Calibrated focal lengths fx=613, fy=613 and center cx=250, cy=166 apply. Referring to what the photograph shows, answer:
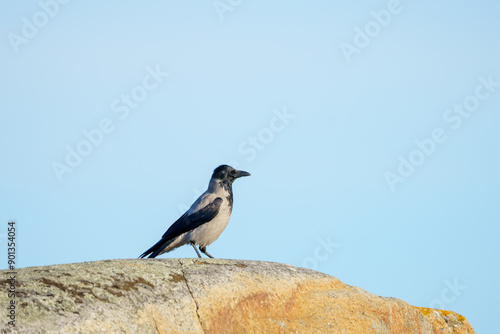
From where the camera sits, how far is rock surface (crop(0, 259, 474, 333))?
22.2 feet

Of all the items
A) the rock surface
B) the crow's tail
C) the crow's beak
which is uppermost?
the crow's beak

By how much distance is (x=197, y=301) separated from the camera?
25.3 ft

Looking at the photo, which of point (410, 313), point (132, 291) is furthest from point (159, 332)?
point (410, 313)

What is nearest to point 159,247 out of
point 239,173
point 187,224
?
point 187,224

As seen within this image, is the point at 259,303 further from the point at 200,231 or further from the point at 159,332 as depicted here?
the point at 200,231

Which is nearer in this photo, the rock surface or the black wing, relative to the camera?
the rock surface

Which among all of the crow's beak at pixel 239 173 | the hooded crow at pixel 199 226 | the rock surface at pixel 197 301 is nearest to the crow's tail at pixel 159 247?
the hooded crow at pixel 199 226

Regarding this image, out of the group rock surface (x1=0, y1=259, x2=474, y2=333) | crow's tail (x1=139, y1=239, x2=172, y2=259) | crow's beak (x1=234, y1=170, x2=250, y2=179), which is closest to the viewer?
rock surface (x1=0, y1=259, x2=474, y2=333)

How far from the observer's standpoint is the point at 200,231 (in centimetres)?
1198

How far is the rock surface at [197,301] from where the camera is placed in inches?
266

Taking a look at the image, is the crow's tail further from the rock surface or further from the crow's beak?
the rock surface

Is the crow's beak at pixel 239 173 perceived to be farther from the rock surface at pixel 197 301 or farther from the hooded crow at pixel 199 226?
the rock surface at pixel 197 301

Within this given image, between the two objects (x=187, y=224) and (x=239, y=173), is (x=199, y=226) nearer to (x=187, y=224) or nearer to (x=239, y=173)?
(x=187, y=224)

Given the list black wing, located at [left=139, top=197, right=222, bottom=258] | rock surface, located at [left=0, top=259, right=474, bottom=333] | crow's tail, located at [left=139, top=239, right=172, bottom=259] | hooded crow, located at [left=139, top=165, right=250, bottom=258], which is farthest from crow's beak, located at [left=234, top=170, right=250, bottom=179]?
rock surface, located at [left=0, top=259, right=474, bottom=333]
